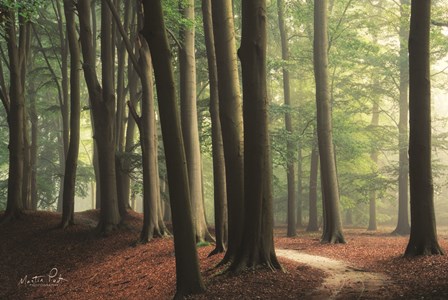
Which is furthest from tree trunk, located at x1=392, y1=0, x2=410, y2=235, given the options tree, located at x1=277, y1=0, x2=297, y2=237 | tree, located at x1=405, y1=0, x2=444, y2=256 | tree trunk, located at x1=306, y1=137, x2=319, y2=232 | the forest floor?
tree, located at x1=405, y1=0, x2=444, y2=256

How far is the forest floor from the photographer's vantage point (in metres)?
8.06

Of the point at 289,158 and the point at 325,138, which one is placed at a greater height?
the point at 325,138

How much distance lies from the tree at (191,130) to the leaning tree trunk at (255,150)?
4.74 m

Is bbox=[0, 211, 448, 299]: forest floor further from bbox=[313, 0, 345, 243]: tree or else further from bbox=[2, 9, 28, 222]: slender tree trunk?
bbox=[313, 0, 345, 243]: tree

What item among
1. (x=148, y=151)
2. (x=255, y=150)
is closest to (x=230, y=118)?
(x=255, y=150)

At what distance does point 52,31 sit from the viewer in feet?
78.6

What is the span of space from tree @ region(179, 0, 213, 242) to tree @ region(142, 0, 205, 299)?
5.71 metres

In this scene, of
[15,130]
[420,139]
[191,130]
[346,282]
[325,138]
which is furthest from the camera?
[325,138]

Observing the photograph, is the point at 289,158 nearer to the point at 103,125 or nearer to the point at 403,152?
the point at 403,152

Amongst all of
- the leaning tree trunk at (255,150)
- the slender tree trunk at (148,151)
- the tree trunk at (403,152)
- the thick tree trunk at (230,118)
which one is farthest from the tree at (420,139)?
the tree trunk at (403,152)

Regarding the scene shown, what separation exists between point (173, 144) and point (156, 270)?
16.7 ft

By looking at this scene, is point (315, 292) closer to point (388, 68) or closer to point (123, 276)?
point (123, 276)

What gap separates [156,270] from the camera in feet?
37.9

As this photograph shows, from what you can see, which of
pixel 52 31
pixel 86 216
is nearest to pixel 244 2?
pixel 86 216
